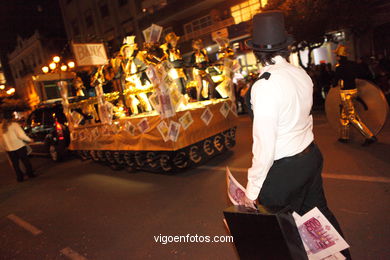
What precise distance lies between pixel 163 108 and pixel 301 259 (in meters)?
3.80

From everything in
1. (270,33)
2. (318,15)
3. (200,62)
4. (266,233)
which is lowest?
(266,233)

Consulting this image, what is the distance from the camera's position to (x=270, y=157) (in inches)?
71.2

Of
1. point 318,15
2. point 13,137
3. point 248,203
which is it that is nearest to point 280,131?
point 248,203

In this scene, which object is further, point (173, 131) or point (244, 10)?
point (244, 10)

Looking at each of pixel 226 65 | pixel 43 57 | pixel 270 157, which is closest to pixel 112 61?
pixel 226 65

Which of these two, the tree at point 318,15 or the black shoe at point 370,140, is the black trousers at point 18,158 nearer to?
the black shoe at point 370,140

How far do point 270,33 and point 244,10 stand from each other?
17482 mm

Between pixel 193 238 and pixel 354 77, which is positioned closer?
pixel 193 238

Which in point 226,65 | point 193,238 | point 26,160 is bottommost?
point 193,238

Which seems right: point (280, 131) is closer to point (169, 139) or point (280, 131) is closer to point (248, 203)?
point (248, 203)

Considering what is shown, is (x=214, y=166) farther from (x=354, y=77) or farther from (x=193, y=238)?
(x=354, y=77)

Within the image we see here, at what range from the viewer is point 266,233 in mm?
1724

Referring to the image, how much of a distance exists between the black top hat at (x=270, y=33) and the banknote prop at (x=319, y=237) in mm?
1129

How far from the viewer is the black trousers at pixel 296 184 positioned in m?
1.93
